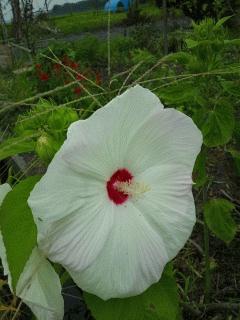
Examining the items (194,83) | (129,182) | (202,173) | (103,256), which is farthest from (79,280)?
(194,83)

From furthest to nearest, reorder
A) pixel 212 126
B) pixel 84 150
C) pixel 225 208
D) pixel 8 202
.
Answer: pixel 225 208, pixel 212 126, pixel 8 202, pixel 84 150

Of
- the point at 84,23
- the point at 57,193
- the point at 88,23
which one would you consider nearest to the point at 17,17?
the point at 57,193

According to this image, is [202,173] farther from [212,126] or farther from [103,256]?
[103,256]

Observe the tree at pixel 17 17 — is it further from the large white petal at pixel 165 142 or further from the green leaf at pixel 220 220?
the large white petal at pixel 165 142

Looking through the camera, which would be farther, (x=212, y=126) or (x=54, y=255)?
(x=212, y=126)

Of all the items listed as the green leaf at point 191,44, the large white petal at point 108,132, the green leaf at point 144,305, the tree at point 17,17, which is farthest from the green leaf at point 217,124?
the tree at point 17,17

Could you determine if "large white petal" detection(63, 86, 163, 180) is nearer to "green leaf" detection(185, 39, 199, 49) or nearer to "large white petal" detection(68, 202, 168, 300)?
"large white petal" detection(68, 202, 168, 300)

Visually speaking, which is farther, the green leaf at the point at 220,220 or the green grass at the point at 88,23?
the green grass at the point at 88,23
